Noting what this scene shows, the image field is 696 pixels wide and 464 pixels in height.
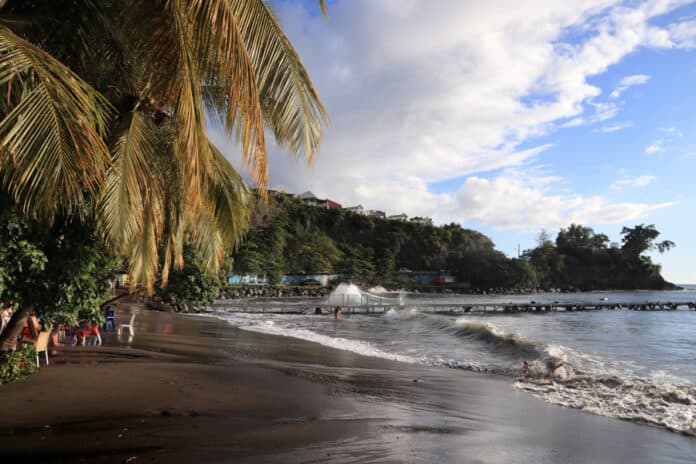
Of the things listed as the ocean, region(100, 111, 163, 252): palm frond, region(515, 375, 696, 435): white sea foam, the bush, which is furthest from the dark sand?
region(100, 111, 163, 252): palm frond

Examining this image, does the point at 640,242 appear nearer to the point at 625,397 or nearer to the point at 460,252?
the point at 460,252

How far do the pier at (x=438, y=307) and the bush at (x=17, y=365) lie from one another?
2631 centimetres

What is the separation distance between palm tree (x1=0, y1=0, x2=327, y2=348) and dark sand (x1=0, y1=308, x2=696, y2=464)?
1977 millimetres

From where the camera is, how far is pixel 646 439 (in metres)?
6.08

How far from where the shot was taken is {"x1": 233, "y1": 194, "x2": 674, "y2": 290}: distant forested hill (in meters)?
101

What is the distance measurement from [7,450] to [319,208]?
353 ft

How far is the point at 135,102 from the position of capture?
6172 millimetres

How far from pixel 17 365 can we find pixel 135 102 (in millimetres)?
4042

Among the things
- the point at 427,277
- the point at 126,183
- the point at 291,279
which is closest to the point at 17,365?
the point at 126,183

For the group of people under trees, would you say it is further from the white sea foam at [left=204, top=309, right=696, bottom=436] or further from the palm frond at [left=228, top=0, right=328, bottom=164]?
the white sea foam at [left=204, top=309, right=696, bottom=436]

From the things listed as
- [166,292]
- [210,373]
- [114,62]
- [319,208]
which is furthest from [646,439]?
[319,208]

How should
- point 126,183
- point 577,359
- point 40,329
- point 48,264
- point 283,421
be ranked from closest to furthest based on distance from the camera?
1. point 126,183
2. point 48,264
3. point 283,421
4. point 40,329
5. point 577,359

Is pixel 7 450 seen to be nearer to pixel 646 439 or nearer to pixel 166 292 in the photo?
pixel 646 439

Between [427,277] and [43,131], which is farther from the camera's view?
[427,277]
